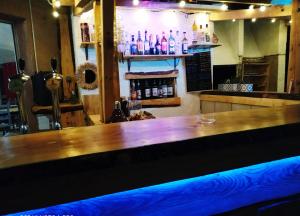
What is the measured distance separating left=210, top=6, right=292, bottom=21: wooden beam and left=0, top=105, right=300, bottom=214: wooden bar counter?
4.07m

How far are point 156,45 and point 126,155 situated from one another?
13.4ft

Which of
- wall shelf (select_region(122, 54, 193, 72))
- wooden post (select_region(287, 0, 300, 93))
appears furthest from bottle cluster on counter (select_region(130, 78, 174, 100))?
wooden post (select_region(287, 0, 300, 93))

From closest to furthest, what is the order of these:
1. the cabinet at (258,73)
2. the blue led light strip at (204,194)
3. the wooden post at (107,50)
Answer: the blue led light strip at (204,194)
the wooden post at (107,50)
the cabinet at (258,73)

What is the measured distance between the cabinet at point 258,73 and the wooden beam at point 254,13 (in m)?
2.42

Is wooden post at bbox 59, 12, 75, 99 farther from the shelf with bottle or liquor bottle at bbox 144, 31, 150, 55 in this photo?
liquor bottle at bbox 144, 31, 150, 55

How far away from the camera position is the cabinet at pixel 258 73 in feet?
24.0

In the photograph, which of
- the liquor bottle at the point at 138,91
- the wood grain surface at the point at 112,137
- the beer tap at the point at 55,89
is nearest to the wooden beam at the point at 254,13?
the liquor bottle at the point at 138,91

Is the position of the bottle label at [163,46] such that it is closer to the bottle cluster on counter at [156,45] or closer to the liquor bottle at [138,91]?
the bottle cluster on counter at [156,45]

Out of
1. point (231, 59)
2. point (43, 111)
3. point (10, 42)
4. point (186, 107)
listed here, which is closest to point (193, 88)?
point (186, 107)

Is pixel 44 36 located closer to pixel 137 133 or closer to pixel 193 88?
pixel 193 88

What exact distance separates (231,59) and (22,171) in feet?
20.8

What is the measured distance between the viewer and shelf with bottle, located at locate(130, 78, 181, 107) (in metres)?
4.80

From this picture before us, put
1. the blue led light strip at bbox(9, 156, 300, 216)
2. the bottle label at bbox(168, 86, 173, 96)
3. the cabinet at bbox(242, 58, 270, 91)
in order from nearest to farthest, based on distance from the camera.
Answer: the blue led light strip at bbox(9, 156, 300, 216), the bottle label at bbox(168, 86, 173, 96), the cabinet at bbox(242, 58, 270, 91)

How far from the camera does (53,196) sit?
0.90 meters
